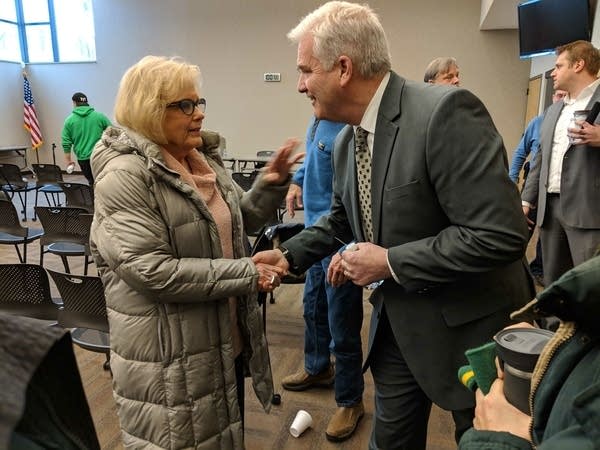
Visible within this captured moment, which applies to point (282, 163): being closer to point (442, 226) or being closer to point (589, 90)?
point (442, 226)

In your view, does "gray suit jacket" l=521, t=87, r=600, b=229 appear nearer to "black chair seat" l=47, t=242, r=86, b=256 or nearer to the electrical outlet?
"black chair seat" l=47, t=242, r=86, b=256

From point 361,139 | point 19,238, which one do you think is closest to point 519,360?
point 361,139

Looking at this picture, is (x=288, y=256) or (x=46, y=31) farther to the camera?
(x=46, y=31)

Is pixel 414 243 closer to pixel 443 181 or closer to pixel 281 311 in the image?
pixel 443 181

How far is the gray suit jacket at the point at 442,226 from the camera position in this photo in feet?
3.67

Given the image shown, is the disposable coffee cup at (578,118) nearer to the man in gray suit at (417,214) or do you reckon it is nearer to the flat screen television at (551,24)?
the man in gray suit at (417,214)

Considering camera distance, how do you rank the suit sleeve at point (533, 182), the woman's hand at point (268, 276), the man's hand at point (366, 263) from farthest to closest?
the suit sleeve at point (533, 182) < the woman's hand at point (268, 276) < the man's hand at point (366, 263)

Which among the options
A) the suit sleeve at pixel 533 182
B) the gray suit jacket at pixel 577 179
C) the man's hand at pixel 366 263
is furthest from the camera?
the suit sleeve at pixel 533 182

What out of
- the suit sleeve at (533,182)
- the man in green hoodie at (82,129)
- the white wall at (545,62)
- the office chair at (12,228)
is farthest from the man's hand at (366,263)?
the man in green hoodie at (82,129)

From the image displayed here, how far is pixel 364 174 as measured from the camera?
1341 mm

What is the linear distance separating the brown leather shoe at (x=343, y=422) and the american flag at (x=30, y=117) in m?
11.3

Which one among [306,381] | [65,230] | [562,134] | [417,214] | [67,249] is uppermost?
[562,134]

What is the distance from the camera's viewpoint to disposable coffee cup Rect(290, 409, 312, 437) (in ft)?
7.17

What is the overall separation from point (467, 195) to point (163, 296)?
2.79ft
